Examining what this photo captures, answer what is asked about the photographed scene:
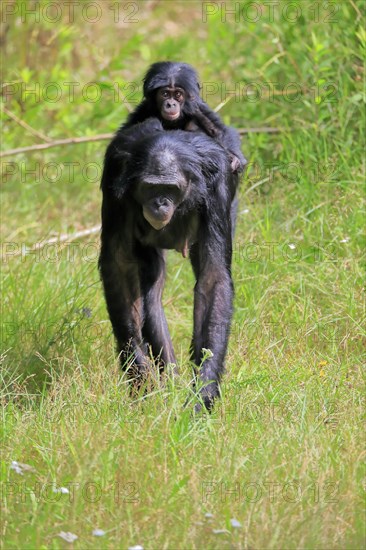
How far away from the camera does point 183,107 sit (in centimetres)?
662

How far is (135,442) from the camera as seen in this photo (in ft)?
15.6

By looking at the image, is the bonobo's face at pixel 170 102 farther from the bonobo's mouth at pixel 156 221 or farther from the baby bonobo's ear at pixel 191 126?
the bonobo's mouth at pixel 156 221

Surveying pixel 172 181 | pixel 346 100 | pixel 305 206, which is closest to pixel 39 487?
pixel 172 181

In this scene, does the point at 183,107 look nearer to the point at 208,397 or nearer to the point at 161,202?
the point at 161,202

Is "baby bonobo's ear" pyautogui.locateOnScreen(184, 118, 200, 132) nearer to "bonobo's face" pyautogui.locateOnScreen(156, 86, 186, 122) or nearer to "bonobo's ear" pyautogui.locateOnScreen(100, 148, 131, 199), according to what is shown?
"bonobo's face" pyautogui.locateOnScreen(156, 86, 186, 122)

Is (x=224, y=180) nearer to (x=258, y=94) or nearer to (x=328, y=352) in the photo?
(x=328, y=352)

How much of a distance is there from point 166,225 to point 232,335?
4.07 feet

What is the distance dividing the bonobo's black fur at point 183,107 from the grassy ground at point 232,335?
1.10m

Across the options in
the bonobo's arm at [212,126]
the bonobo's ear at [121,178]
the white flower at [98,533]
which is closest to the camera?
the white flower at [98,533]

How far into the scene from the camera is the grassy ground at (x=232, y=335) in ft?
14.3

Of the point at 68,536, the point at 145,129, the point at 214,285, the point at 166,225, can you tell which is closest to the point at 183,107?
the point at 145,129

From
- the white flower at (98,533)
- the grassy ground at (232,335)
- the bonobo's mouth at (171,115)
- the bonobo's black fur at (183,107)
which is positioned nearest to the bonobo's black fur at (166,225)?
the grassy ground at (232,335)

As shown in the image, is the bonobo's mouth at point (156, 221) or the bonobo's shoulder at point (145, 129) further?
the bonobo's shoulder at point (145, 129)

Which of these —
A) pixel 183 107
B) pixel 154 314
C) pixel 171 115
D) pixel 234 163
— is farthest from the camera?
pixel 183 107
